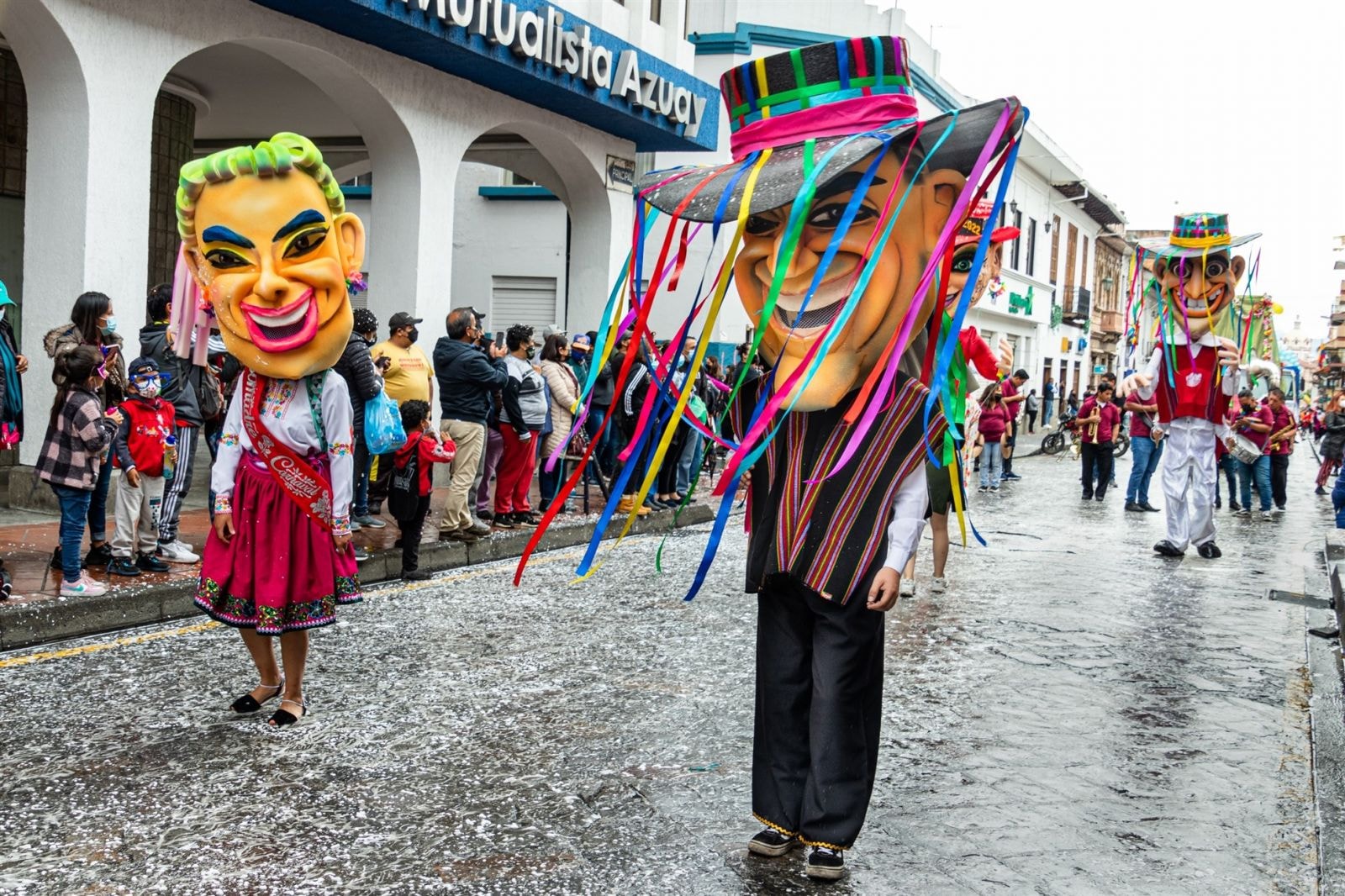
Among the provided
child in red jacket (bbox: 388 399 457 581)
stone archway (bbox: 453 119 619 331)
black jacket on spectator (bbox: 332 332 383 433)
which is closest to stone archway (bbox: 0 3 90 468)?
child in red jacket (bbox: 388 399 457 581)

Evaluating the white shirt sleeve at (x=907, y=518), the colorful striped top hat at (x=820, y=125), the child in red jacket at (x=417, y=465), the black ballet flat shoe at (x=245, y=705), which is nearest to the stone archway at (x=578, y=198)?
the child in red jacket at (x=417, y=465)

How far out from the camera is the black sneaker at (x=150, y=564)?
7508 mm

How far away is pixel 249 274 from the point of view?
191 inches

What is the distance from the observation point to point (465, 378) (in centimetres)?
953

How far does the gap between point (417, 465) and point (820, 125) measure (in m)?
4.85

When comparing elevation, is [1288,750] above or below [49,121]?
below

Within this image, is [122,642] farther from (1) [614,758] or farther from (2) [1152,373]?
(2) [1152,373]

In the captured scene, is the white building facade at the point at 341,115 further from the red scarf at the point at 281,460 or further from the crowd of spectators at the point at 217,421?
the red scarf at the point at 281,460

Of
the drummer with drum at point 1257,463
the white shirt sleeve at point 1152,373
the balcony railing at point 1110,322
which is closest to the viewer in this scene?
the white shirt sleeve at point 1152,373

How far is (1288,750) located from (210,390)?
6.22m

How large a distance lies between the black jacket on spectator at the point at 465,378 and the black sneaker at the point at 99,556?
2.72m

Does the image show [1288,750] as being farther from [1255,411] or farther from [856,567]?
[1255,411]

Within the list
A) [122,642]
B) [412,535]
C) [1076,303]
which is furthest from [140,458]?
[1076,303]

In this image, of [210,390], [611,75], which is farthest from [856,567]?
[611,75]
